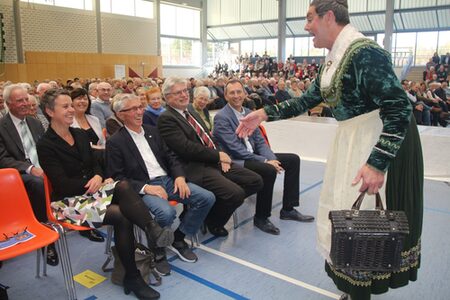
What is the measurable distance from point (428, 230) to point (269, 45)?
20.6 metres

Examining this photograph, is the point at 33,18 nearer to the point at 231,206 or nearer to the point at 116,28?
the point at 116,28

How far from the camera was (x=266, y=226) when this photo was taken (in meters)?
3.22

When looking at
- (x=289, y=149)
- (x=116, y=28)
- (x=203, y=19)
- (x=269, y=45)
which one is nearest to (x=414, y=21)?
(x=269, y=45)

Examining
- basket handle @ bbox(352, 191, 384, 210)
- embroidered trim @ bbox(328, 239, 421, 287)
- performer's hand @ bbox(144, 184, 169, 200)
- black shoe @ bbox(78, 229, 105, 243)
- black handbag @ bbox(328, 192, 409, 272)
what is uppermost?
basket handle @ bbox(352, 191, 384, 210)

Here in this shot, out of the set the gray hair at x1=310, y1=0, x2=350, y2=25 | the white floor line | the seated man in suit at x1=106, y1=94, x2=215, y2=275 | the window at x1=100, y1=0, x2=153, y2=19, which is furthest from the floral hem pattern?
the window at x1=100, y1=0, x2=153, y2=19

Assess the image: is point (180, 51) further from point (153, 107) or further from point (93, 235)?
point (93, 235)

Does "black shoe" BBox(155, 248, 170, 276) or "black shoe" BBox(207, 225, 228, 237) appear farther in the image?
"black shoe" BBox(207, 225, 228, 237)

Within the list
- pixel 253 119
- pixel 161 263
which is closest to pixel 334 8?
pixel 253 119

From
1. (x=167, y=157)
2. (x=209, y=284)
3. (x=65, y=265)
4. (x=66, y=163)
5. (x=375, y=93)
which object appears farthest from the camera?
(x=167, y=157)

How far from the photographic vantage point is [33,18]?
14906 millimetres

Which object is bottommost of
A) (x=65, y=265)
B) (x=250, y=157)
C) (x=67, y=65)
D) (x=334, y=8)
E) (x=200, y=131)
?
(x=65, y=265)

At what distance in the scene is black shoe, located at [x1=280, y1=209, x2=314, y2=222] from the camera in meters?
3.44

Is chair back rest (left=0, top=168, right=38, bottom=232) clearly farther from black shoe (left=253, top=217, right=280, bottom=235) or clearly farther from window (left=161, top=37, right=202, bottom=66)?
window (left=161, top=37, right=202, bottom=66)

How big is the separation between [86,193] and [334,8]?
6.04 ft
